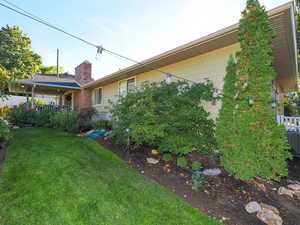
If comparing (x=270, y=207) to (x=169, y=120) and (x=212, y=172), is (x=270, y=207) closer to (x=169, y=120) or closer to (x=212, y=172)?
(x=212, y=172)

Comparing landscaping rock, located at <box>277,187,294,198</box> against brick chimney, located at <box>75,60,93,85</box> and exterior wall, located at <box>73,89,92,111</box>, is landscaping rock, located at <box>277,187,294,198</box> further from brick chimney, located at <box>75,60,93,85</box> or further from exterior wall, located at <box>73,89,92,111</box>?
brick chimney, located at <box>75,60,93,85</box>

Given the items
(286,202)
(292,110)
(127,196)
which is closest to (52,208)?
(127,196)

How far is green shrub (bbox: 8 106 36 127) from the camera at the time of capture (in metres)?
9.38

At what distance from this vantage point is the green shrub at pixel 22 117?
9.38 meters

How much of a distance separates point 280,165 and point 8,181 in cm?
515

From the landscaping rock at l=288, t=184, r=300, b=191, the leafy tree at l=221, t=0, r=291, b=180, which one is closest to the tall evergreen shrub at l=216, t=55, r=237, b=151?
the leafy tree at l=221, t=0, r=291, b=180

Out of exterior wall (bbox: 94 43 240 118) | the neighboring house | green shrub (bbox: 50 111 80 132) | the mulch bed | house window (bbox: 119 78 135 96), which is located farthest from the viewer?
house window (bbox: 119 78 135 96)

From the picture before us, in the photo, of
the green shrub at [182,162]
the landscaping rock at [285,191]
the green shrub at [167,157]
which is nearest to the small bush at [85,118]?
the green shrub at [167,157]

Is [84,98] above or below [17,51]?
below

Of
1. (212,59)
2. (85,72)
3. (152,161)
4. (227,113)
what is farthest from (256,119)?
(85,72)

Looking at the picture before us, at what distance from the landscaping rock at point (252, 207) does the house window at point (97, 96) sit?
10352 millimetres

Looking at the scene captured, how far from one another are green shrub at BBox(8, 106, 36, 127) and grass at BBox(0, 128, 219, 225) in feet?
21.5

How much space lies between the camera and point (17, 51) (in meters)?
Answer: 26.1

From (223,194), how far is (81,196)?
96.0 inches
